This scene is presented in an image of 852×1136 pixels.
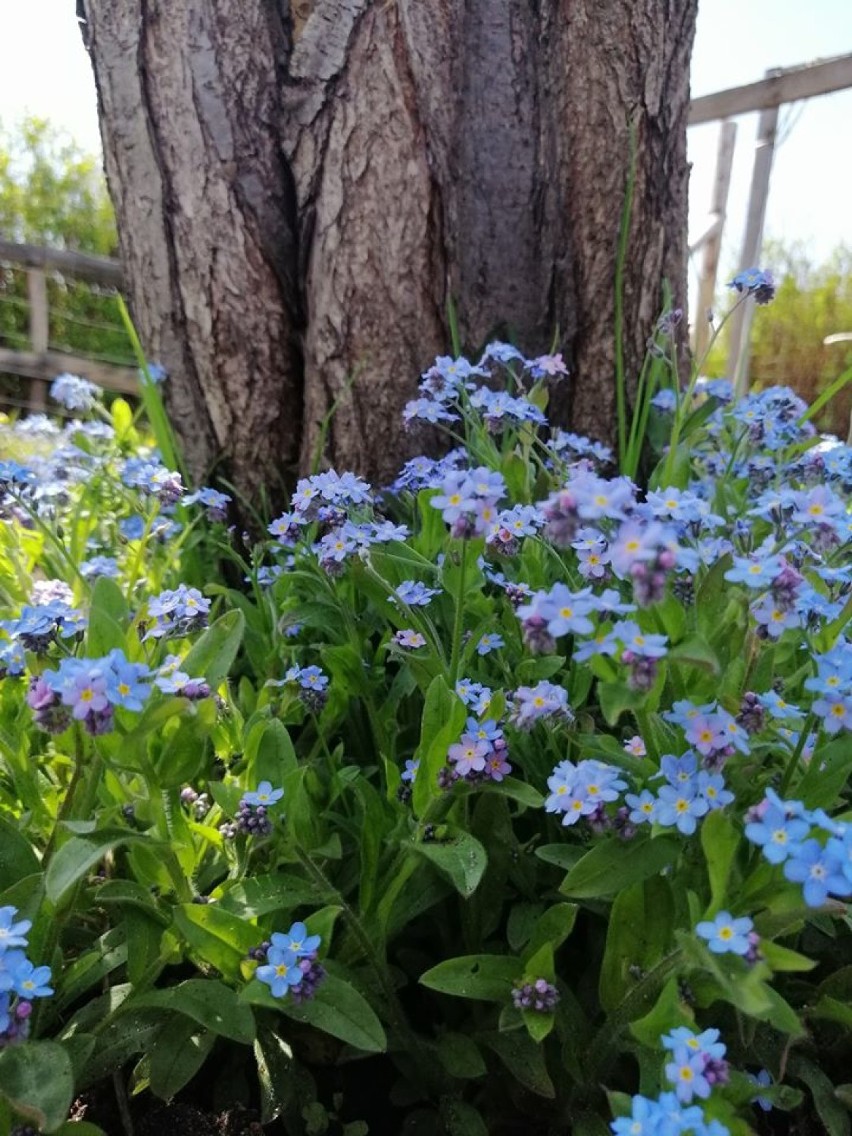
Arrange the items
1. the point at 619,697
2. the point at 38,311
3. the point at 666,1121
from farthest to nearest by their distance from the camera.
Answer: the point at 38,311 → the point at 619,697 → the point at 666,1121

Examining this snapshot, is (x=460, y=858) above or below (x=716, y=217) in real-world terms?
below

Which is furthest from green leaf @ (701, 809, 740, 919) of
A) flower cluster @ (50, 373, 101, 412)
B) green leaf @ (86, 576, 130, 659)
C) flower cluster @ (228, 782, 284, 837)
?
flower cluster @ (50, 373, 101, 412)

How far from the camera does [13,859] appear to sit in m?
1.33

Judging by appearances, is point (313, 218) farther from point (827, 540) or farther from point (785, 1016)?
point (785, 1016)

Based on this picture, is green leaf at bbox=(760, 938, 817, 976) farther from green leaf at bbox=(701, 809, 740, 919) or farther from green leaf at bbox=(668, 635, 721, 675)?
green leaf at bbox=(668, 635, 721, 675)

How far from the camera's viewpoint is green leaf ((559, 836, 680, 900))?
46.6 inches

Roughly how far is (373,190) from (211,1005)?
5.62ft

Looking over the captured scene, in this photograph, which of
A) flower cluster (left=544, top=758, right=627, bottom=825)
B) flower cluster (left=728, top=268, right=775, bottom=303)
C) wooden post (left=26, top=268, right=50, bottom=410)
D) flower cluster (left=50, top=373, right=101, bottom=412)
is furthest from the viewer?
wooden post (left=26, top=268, right=50, bottom=410)

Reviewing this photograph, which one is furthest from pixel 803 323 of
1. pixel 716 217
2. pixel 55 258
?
pixel 55 258

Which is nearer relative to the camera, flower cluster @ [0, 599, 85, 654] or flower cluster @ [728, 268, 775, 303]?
flower cluster @ [0, 599, 85, 654]

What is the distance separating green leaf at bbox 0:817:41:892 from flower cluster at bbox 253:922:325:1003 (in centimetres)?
37

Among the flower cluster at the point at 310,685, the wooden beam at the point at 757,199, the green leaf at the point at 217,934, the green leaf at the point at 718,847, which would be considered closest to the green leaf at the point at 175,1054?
the green leaf at the point at 217,934

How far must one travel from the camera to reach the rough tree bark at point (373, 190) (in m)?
2.13

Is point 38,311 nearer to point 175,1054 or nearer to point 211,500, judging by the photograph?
point 211,500
